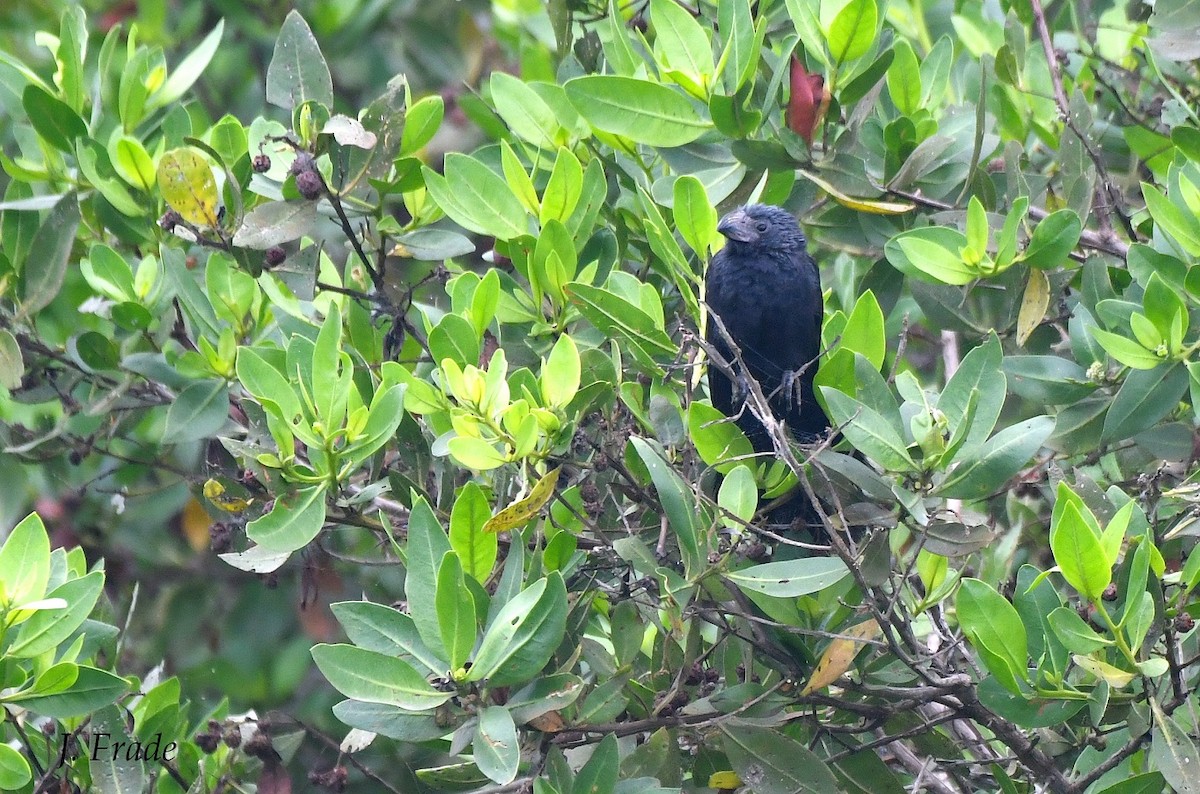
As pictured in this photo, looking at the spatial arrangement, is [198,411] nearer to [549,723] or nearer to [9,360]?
[9,360]

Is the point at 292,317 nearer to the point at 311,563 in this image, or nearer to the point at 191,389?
the point at 191,389

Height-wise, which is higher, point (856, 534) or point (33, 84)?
point (33, 84)

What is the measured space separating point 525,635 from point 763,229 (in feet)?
5.89

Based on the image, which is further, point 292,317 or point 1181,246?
point 292,317

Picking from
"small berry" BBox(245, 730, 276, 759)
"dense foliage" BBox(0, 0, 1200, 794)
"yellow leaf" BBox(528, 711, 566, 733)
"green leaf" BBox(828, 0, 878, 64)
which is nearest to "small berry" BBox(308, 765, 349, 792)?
"dense foliage" BBox(0, 0, 1200, 794)

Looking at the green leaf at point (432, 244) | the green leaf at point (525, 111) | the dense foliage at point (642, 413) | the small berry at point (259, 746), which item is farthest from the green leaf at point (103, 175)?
the small berry at point (259, 746)

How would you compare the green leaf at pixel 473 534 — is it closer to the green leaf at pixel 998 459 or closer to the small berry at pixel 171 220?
the green leaf at pixel 998 459

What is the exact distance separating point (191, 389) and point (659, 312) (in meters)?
1.13

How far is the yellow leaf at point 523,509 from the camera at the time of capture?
7.22 ft

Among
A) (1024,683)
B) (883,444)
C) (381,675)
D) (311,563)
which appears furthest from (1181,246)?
(311,563)

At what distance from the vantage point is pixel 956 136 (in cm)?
298

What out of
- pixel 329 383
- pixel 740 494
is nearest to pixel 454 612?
pixel 329 383

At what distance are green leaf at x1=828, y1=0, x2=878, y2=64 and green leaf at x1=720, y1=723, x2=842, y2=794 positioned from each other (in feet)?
4.78

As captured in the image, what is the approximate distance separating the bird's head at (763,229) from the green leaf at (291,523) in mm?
1457
